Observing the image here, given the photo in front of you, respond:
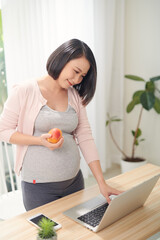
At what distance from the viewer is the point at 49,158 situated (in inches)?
56.9

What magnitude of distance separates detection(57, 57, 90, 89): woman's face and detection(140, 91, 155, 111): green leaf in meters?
1.71

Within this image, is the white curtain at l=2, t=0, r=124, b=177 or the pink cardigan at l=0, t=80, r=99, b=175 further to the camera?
the white curtain at l=2, t=0, r=124, b=177

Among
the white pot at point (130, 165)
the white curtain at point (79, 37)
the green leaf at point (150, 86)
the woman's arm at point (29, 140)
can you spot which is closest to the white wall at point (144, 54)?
the white curtain at point (79, 37)

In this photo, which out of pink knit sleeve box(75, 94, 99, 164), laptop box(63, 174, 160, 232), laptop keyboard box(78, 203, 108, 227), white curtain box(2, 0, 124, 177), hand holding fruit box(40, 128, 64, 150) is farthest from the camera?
white curtain box(2, 0, 124, 177)

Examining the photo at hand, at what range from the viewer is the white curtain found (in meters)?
2.49

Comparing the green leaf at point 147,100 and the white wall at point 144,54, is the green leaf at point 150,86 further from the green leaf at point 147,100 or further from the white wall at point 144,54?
the white wall at point 144,54

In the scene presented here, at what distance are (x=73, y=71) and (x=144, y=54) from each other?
7.54 feet

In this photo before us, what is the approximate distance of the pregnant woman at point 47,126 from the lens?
143 cm

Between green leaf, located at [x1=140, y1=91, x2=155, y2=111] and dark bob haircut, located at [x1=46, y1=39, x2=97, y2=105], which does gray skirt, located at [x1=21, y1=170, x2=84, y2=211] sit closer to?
dark bob haircut, located at [x1=46, y1=39, x2=97, y2=105]

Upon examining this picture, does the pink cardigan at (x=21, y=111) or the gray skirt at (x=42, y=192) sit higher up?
the pink cardigan at (x=21, y=111)

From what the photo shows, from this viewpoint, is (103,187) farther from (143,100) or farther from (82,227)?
(143,100)

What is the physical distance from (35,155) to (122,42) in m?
2.58

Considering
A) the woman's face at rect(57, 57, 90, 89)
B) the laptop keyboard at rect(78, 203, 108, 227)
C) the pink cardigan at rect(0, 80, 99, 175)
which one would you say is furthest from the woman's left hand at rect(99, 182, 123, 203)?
the woman's face at rect(57, 57, 90, 89)

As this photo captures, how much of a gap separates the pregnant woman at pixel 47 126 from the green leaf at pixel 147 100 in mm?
1644
